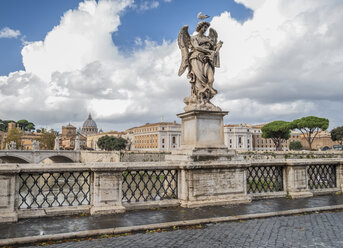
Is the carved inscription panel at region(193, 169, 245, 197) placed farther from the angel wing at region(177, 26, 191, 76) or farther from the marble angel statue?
the angel wing at region(177, 26, 191, 76)

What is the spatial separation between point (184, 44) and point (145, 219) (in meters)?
4.94

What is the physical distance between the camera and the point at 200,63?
8055 millimetres

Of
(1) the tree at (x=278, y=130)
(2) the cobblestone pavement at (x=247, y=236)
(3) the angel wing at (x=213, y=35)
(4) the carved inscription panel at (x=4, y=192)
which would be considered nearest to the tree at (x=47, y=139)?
(1) the tree at (x=278, y=130)

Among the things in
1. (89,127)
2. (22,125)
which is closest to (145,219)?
(22,125)

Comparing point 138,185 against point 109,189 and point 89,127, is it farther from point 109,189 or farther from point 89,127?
point 89,127

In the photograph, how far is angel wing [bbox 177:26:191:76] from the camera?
8.24 m

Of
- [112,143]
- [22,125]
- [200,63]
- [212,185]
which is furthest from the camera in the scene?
[22,125]

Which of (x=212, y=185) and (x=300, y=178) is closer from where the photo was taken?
(x=212, y=185)

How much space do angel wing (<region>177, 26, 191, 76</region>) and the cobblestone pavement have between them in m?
4.56

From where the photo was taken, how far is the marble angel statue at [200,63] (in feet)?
26.1

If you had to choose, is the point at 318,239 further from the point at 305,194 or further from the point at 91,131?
the point at 91,131

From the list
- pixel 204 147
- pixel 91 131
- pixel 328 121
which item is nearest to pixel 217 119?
pixel 204 147

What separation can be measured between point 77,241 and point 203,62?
5563 mm

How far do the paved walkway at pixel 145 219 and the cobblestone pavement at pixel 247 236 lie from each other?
28 cm
